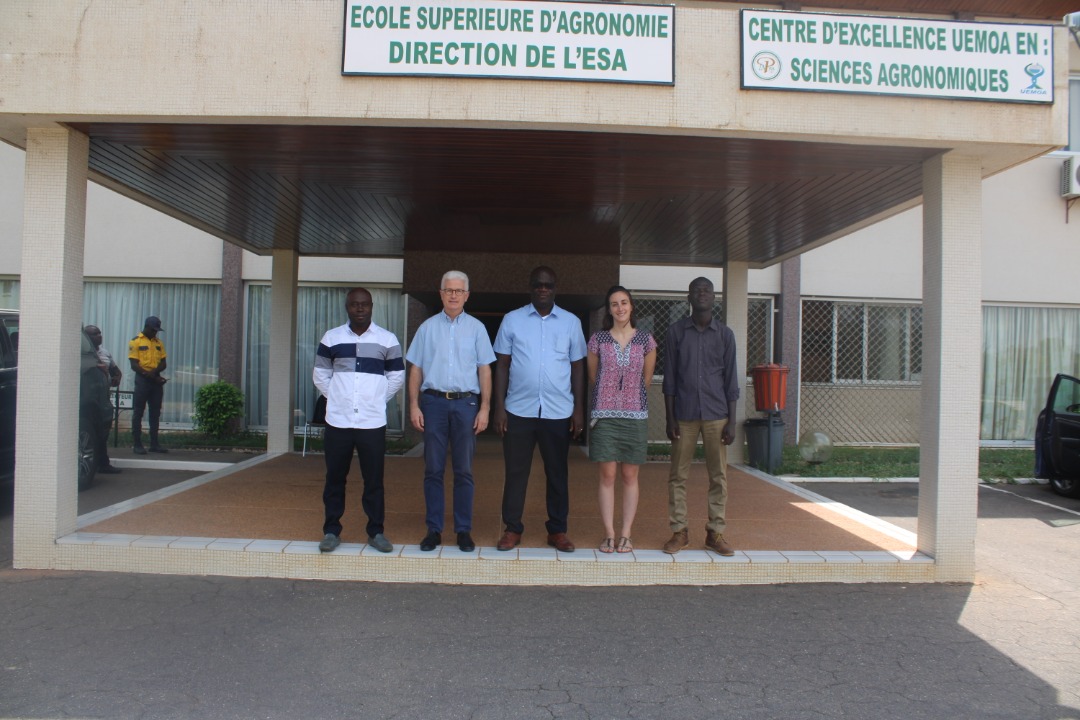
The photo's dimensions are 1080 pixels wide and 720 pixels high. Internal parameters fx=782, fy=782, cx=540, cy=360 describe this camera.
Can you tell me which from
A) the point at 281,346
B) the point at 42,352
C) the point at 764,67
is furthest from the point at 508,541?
the point at 281,346

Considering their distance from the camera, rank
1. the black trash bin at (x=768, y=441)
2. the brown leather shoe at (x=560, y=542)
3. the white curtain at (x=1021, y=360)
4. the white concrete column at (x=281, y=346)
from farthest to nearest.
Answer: the white curtain at (x=1021, y=360), the white concrete column at (x=281, y=346), the black trash bin at (x=768, y=441), the brown leather shoe at (x=560, y=542)

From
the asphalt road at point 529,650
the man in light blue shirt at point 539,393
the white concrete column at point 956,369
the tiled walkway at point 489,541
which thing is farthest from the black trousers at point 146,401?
the white concrete column at point 956,369

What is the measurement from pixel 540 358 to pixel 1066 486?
7.59 metres

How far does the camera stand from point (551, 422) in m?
A: 5.10

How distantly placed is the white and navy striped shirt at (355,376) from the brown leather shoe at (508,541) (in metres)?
1.10

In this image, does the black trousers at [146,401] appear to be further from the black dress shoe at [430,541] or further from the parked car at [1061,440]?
the parked car at [1061,440]

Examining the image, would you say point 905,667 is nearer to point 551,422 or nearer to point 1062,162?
point 551,422

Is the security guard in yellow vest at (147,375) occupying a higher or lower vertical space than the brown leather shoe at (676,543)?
higher

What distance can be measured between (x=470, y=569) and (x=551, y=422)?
107cm

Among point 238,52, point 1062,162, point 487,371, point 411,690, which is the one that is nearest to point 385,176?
point 238,52

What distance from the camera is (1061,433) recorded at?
9.20 meters

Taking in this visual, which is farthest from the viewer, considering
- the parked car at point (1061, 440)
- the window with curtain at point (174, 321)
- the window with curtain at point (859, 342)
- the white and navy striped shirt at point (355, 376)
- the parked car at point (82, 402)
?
the window with curtain at point (859, 342)

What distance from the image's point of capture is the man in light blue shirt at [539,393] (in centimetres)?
509

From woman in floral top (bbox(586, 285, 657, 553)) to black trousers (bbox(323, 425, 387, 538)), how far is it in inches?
55.8
